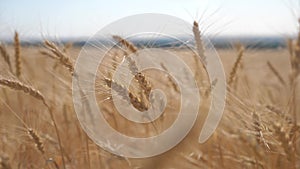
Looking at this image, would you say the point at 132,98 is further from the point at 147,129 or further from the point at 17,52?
the point at 17,52

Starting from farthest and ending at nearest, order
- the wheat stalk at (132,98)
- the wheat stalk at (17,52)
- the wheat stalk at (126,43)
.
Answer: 1. the wheat stalk at (17,52)
2. the wheat stalk at (126,43)
3. the wheat stalk at (132,98)

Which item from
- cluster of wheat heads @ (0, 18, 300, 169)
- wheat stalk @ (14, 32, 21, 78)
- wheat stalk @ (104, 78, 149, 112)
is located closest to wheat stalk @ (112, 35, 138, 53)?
cluster of wheat heads @ (0, 18, 300, 169)

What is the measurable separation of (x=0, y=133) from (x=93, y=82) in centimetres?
36

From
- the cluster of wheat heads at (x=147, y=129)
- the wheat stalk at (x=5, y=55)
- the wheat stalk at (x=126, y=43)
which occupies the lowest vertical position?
Result: the cluster of wheat heads at (x=147, y=129)

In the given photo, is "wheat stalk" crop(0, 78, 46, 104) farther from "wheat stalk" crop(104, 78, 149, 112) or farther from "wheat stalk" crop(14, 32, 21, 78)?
"wheat stalk" crop(14, 32, 21, 78)

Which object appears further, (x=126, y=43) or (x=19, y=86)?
(x=126, y=43)

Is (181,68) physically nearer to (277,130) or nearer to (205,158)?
(205,158)

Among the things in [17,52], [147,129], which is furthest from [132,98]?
[17,52]

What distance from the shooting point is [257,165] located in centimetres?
109

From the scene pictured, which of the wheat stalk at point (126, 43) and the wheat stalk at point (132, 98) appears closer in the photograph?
the wheat stalk at point (132, 98)

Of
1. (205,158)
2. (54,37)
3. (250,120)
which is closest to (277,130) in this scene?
(250,120)

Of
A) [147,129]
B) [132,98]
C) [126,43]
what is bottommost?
[147,129]

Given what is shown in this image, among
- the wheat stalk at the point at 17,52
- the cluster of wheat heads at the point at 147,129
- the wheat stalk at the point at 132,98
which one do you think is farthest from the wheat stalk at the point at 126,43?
the wheat stalk at the point at 17,52

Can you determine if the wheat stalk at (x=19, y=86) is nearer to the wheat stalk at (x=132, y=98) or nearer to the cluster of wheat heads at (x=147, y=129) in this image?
the cluster of wheat heads at (x=147, y=129)
